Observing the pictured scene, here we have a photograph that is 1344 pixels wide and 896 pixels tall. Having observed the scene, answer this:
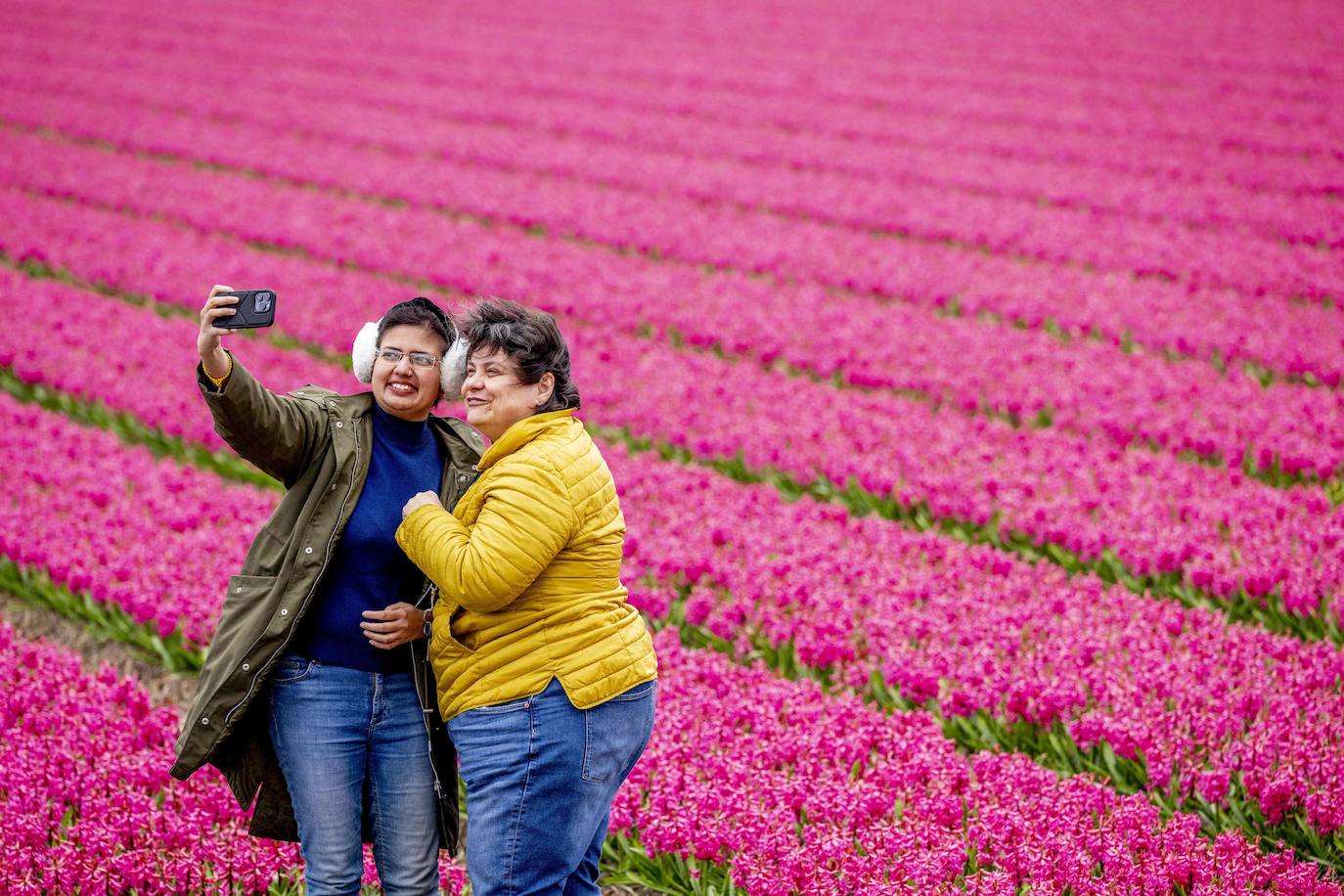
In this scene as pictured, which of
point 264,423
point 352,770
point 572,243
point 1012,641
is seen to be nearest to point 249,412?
point 264,423

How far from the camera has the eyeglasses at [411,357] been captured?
3264 mm

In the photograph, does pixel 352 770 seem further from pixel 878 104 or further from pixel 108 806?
pixel 878 104

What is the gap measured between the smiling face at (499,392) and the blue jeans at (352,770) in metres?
0.83

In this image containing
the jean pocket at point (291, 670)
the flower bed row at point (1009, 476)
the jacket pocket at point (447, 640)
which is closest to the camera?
the jacket pocket at point (447, 640)

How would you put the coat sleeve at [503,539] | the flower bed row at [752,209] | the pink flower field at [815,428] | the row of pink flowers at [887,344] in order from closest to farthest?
the coat sleeve at [503,539] < the pink flower field at [815,428] < the row of pink flowers at [887,344] < the flower bed row at [752,209]

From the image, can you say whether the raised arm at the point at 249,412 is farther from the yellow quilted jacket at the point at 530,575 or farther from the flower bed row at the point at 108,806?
the flower bed row at the point at 108,806

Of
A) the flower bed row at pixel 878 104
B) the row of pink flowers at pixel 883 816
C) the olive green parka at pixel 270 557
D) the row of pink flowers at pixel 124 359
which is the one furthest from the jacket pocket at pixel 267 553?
the flower bed row at pixel 878 104

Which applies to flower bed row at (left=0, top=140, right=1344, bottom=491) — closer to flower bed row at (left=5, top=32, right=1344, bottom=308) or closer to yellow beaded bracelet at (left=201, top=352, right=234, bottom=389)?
flower bed row at (left=5, top=32, right=1344, bottom=308)

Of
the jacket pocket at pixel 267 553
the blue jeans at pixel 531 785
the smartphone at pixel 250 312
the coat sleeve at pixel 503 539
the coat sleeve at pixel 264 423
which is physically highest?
the smartphone at pixel 250 312

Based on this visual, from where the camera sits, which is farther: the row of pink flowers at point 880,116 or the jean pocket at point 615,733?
the row of pink flowers at point 880,116

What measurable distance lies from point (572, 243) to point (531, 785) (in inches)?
414

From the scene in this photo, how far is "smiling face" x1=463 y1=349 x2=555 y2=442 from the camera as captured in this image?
10.1 ft

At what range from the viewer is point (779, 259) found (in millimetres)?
12109

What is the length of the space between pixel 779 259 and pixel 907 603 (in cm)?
693
